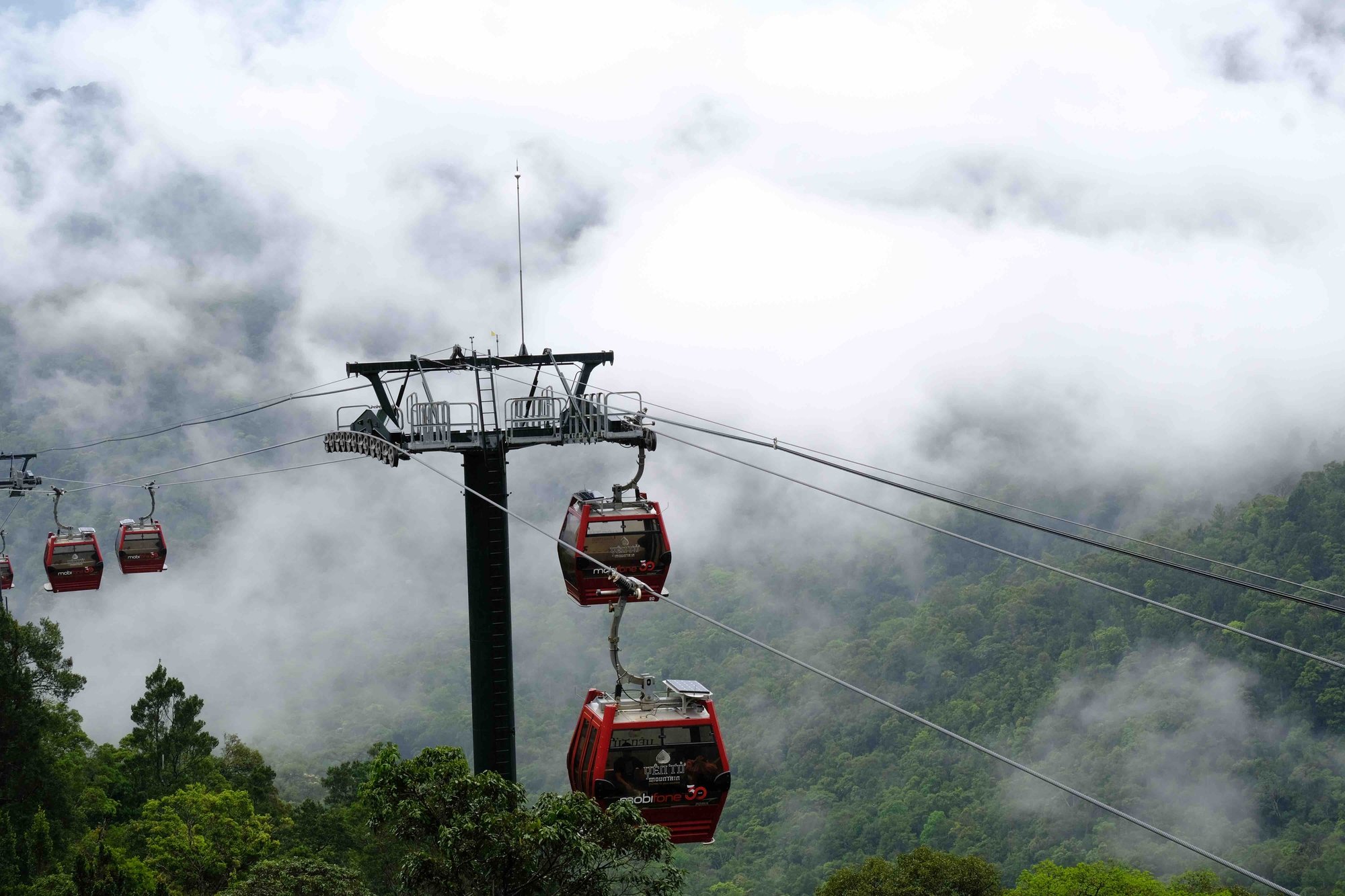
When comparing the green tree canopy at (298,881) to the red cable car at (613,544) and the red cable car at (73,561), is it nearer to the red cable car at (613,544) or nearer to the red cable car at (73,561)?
the red cable car at (73,561)

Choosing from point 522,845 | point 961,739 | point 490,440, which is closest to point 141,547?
point 522,845

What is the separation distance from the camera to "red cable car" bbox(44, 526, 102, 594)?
117 feet

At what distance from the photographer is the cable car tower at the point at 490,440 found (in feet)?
75.0

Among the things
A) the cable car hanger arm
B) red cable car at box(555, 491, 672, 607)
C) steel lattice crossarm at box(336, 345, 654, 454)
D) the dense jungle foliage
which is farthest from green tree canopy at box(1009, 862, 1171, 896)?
the cable car hanger arm

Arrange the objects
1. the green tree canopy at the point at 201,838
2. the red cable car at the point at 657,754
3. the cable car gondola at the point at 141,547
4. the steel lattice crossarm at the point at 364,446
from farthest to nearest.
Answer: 1. the green tree canopy at the point at 201,838
2. the cable car gondola at the point at 141,547
3. the steel lattice crossarm at the point at 364,446
4. the red cable car at the point at 657,754

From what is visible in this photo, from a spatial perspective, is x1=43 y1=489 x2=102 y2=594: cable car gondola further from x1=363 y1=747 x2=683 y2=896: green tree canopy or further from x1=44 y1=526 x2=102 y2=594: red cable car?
x1=363 y1=747 x2=683 y2=896: green tree canopy

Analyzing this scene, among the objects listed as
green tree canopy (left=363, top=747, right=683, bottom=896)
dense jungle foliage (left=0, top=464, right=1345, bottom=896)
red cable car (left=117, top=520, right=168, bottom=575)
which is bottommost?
dense jungle foliage (left=0, top=464, right=1345, bottom=896)

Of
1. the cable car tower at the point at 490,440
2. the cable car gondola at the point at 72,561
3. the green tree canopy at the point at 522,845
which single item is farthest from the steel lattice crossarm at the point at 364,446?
the cable car gondola at the point at 72,561

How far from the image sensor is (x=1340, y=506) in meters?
193

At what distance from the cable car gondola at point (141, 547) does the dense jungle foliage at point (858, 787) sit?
287 inches

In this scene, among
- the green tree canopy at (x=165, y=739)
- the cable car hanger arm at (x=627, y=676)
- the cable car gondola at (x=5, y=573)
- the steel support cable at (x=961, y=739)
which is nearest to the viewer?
the steel support cable at (x=961, y=739)

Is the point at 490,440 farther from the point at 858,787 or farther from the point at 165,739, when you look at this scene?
the point at 858,787

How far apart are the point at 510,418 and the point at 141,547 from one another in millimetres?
16898

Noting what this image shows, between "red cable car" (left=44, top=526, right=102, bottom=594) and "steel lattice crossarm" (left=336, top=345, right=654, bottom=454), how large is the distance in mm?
15489
